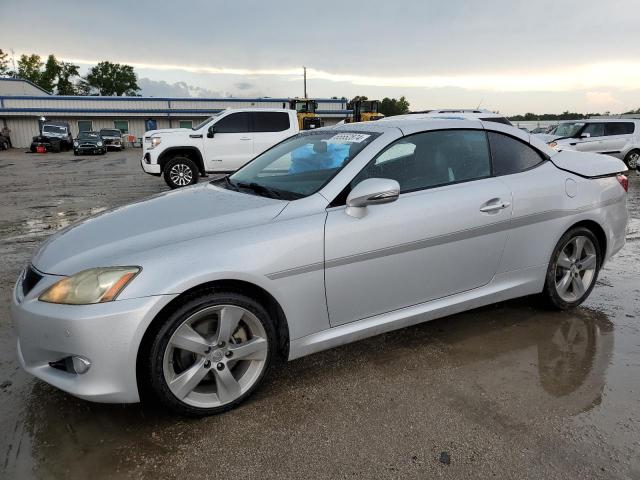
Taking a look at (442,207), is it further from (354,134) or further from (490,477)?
(490,477)

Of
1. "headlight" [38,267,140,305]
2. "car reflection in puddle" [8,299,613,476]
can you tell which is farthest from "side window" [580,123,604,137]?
"headlight" [38,267,140,305]

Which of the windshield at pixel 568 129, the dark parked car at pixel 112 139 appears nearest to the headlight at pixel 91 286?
the windshield at pixel 568 129

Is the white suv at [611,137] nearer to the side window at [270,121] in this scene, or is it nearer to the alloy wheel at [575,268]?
the side window at [270,121]

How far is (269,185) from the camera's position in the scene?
3361mm

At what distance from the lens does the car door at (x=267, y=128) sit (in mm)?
12102

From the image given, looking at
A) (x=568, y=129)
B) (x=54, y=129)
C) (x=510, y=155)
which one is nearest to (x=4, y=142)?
(x=54, y=129)

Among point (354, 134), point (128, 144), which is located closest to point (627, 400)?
point (354, 134)

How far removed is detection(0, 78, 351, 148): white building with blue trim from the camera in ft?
134

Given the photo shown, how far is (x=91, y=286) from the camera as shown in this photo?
2.37 meters

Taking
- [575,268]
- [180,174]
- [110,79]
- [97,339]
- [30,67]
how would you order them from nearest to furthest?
[97,339], [575,268], [180,174], [30,67], [110,79]

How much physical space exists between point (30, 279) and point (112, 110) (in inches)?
1757

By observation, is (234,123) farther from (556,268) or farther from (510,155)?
(556,268)

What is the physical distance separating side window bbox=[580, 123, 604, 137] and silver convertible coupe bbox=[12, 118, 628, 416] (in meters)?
13.3

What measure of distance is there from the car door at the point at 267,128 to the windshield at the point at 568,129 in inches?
370
